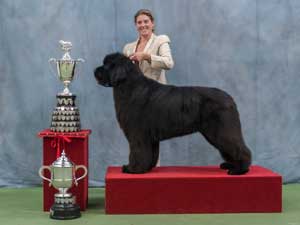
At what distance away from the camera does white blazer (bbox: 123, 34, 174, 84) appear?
4.50 metres

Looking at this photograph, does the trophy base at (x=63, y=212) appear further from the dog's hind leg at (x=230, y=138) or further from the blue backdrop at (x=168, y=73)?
the blue backdrop at (x=168, y=73)

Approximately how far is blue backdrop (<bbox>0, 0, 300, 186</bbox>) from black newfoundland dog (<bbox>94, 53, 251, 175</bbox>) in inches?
52.3

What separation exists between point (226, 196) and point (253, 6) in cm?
221

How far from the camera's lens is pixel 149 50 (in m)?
4.64

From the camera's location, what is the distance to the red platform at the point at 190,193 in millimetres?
4027

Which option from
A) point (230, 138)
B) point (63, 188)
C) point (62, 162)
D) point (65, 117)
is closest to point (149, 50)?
point (65, 117)

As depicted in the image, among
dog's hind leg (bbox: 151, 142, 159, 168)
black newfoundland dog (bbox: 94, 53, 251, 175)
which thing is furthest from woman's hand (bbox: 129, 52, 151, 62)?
dog's hind leg (bbox: 151, 142, 159, 168)

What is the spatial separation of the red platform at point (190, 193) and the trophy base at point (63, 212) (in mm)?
248

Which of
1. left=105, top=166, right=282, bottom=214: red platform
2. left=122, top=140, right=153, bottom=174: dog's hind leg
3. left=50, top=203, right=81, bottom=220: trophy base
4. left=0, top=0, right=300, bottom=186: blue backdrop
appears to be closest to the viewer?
left=50, top=203, right=81, bottom=220: trophy base

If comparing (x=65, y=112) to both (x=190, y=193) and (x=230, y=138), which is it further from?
(x=230, y=138)

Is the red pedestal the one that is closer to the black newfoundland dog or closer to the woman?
the black newfoundland dog

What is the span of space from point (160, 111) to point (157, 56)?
58cm

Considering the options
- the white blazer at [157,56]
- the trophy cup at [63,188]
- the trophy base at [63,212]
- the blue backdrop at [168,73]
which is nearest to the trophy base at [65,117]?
the trophy cup at [63,188]

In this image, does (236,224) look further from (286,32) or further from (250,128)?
(286,32)
